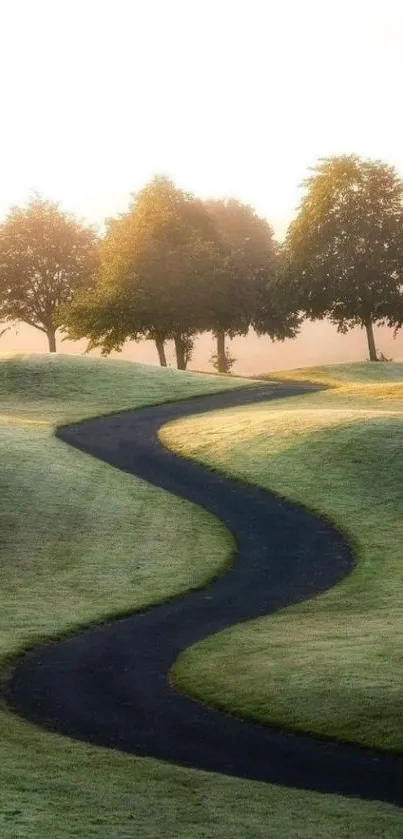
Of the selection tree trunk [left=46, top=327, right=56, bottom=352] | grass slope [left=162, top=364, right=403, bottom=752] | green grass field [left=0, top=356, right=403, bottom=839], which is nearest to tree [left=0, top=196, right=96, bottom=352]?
tree trunk [left=46, top=327, right=56, bottom=352]

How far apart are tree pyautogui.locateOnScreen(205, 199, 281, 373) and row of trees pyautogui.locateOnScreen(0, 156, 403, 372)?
0.48 ft

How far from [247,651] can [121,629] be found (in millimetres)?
4101

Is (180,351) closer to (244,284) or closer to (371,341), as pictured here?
(244,284)

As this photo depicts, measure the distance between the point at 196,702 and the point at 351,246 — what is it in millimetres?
73473

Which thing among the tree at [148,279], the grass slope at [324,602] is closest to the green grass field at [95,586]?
the grass slope at [324,602]

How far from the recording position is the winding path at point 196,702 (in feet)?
61.0

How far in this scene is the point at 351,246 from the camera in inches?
3595

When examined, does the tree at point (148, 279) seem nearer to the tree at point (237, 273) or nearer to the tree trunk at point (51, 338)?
the tree at point (237, 273)

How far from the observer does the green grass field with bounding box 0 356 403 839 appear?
1561cm

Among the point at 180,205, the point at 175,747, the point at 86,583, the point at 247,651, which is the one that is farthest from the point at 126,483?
→ the point at 180,205

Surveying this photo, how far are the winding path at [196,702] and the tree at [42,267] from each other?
66675mm

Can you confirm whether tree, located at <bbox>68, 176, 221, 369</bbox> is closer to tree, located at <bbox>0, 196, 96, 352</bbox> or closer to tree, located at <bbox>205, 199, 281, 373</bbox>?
tree, located at <bbox>205, 199, 281, 373</bbox>

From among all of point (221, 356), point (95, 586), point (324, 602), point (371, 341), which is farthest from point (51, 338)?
point (324, 602)

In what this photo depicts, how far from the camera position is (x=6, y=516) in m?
38.2
